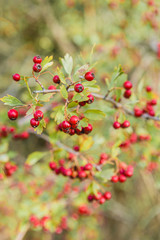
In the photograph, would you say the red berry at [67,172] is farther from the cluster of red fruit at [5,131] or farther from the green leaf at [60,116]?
the cluster of red fruit at [5,131]

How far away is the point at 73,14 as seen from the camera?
191 inches

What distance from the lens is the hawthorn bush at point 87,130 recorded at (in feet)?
3.55

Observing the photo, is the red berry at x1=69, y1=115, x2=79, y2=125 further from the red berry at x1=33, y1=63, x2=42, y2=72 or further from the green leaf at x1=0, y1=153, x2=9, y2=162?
the green leaf at x1=0, y1=153, x2=9, y2=162

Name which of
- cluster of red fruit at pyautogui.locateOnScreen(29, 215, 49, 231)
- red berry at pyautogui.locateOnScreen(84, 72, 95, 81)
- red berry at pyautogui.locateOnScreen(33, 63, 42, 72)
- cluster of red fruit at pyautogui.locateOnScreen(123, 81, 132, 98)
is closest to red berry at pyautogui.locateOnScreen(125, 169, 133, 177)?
cluster of red fruit at pyautogui.locateOnScreen(123, 81, 132, 98)

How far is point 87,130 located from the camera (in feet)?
3.51

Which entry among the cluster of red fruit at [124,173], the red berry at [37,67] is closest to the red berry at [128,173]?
the cluster of red fruit at [124,173]

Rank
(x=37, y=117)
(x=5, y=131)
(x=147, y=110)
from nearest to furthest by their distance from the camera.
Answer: (x=37, y=117), (x=147, y=110), (x=5, y=131)

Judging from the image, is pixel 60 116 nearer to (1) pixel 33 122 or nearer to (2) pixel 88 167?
(1) pixel 33 122

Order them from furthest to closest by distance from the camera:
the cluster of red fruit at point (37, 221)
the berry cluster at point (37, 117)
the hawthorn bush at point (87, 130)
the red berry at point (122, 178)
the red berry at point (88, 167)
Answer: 1. the cluster of red fruit at point (37, 221)
2. the red berry at point (122, 178)
3. the red berry at point (88, 167)
4. the hawthorn bush at point (87, 130)
5. the berry cluster at point (37, 117)

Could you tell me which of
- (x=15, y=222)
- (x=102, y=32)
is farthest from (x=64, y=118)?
(x=102, y=32)

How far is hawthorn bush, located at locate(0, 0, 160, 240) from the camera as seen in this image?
108cm

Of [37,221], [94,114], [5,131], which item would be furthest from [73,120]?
[37,221]


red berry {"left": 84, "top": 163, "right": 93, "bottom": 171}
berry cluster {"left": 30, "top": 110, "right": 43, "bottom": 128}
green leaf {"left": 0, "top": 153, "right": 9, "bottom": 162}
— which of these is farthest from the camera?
green leaf {"left": 0, "top": 153, "right": 9, "bottom": 162}

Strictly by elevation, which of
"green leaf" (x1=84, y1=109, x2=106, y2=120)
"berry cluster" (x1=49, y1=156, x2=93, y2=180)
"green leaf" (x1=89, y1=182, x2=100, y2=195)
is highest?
"green leaf" (x1=84, y1=109, x2=106, y2=120)
